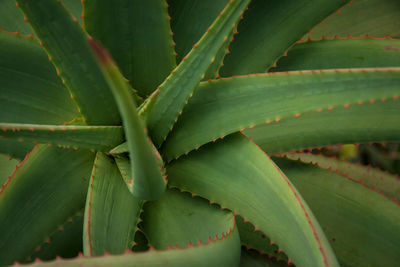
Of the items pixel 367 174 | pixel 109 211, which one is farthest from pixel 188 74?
pixel 367 174

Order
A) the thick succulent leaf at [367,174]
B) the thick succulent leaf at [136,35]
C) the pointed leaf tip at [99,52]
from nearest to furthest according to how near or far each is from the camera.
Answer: the pointed leaf tip at [99,52]
the thick succulent leaf at [136,35]
the thick succulent leaf at [367,174]

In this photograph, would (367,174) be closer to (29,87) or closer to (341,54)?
(341,54)

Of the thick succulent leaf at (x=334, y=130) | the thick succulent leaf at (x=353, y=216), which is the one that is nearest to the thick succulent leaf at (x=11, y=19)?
the thick succulent leaf at (x=334, y=130)

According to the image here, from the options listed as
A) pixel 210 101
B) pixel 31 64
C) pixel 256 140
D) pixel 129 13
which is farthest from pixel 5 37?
pixel 256 140

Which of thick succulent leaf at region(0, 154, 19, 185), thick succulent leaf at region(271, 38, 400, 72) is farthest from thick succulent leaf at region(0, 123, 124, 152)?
thick succulent leaf at region(271, 38, 400, 72)

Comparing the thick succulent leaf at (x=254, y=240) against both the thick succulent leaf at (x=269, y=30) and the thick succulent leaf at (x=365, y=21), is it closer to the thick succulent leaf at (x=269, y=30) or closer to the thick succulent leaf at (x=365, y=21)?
the thick succulent leaf at (x=269, y=30)

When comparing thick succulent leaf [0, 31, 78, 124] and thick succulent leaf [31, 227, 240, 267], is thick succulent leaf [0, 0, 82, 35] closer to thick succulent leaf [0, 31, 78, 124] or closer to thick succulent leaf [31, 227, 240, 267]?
thick succulent leaf [0, 31, 78, 124]
